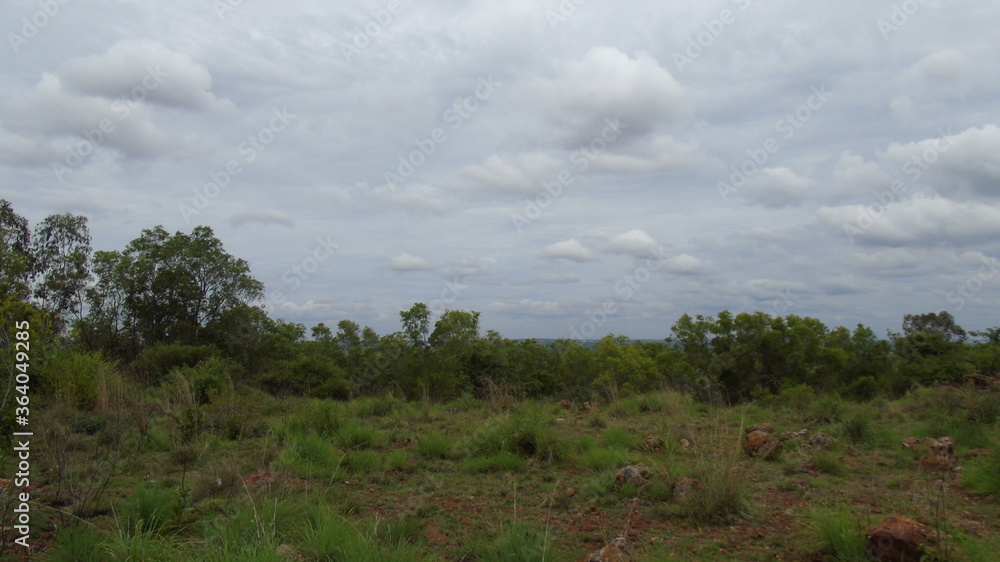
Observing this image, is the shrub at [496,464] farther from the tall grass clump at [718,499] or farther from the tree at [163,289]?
the tree at [163,289]

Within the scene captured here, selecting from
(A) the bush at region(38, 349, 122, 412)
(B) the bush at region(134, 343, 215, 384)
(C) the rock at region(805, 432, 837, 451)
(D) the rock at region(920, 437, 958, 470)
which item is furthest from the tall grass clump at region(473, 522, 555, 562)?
(B) the bush at region(134, 343, 215, 384)

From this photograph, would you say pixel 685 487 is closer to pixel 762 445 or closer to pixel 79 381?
pixel 762 445

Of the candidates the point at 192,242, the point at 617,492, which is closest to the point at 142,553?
the point at 617,492

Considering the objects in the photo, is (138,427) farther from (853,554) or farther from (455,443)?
(853,554)

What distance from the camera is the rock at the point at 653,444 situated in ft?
24.2

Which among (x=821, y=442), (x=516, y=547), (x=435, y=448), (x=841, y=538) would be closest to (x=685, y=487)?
(x=841, y=538)

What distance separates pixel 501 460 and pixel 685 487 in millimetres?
2202

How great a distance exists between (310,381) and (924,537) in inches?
578

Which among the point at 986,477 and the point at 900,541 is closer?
the point at 900,541

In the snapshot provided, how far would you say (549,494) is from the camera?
561 centimetres

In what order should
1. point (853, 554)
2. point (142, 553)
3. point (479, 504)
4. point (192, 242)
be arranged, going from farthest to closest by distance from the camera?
point (192, 242) → point (479, 504) → point (853, 554) → point (142, 553)

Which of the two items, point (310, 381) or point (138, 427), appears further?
point (310, 381)

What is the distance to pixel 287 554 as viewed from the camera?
3.44m

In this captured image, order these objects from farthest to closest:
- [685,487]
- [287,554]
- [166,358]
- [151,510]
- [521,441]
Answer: [166,358] < [521,441] < [685,487] < [151,510] < [287,554]
